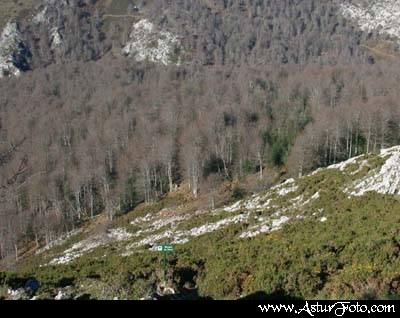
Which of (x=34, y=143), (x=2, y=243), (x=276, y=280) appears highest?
(x=276, y=280)

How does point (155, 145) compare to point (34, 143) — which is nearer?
point (155, 145)

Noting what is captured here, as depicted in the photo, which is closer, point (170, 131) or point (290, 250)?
point (290, 250)

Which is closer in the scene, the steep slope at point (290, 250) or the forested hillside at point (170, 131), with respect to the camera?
the steep slope at point (290, 250)

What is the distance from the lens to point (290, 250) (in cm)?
2377

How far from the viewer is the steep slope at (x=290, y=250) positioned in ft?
60.0

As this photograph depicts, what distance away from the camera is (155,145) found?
9612 cm

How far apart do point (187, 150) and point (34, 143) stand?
50.4 m

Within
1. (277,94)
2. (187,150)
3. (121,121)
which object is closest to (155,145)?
(187,150)

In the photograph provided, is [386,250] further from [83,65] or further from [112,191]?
[83,65]

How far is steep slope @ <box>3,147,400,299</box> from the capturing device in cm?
1830

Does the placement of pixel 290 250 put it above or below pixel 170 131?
above

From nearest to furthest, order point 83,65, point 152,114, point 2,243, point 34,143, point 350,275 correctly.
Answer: point 350,275
point 2,243
point 34,143
point 152,114
point 83,65

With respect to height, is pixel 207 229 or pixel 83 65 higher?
pixel 83 65

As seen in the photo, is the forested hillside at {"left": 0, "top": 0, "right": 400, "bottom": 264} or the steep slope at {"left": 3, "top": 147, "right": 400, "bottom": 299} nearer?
the steep slope at {"left": 3, "top": 147, "right": 400, "bottom": 299}
